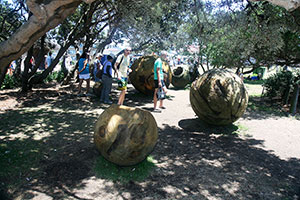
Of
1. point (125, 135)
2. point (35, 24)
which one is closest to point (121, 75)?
point (125, 135)

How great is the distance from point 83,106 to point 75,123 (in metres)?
1.92

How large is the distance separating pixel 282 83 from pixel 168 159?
7.61 meters

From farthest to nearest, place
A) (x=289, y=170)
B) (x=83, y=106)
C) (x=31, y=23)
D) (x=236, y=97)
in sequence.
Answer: (x=83, y=106) → (x=236, y=97) → (x=289, y=170) → (x=31, y=23)

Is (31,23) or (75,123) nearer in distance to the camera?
(31,23)

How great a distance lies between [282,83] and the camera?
9508 millimetres

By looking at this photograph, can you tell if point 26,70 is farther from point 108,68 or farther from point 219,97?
point 219,97

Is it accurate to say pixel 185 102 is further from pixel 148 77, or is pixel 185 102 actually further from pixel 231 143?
pixel 231 143

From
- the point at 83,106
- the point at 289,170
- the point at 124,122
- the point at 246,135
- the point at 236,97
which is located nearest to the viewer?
the point at 124,122

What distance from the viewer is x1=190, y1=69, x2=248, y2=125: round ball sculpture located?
17.4ft

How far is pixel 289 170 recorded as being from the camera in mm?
4125

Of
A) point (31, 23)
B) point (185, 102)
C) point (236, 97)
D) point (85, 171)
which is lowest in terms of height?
point (85, 171)

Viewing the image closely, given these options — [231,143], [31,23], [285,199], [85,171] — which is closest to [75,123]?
[85,171]

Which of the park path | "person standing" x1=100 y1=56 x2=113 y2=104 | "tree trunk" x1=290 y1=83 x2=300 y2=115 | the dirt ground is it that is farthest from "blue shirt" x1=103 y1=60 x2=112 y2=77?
"tree trunk" x1=290 y1=83 x2=300 y2=115

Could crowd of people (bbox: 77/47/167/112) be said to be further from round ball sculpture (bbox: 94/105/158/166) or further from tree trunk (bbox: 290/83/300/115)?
tree trunk (bbox: 290/83/300/115)
